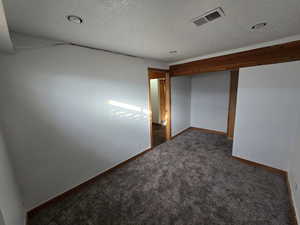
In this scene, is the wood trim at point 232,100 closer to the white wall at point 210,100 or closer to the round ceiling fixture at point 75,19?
the white wall at point 210,100

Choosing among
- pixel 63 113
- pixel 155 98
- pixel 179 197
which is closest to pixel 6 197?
pixel 63 113

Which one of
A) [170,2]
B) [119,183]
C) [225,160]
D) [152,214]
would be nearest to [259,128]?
[225,160]

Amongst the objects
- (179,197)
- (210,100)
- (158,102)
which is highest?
(210,100)

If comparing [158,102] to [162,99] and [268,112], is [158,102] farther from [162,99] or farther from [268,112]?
[268,112]

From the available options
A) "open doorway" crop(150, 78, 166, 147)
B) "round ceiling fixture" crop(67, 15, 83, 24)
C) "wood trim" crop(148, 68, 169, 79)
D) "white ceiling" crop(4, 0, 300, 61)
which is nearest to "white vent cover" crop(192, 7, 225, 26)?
"white ceiling" crop(4, 0, 300, 61)

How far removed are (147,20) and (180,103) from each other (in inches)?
122

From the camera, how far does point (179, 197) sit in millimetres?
1758

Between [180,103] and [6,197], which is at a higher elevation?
[180,103]

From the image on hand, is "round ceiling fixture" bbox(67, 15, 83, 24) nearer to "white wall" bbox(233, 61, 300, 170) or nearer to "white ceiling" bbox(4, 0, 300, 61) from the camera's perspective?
"white ceiling" bbox(4, 0, 300, 61)

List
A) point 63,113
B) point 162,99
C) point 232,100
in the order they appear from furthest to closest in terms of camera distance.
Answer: point 162,99, point 232,100, point 63,113

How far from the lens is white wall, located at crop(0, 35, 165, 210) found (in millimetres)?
1409

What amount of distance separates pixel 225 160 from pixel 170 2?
300 cm

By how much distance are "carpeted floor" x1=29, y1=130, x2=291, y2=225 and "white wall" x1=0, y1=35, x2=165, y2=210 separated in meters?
0.34

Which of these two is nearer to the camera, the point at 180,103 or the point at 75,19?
the point at 75,19
